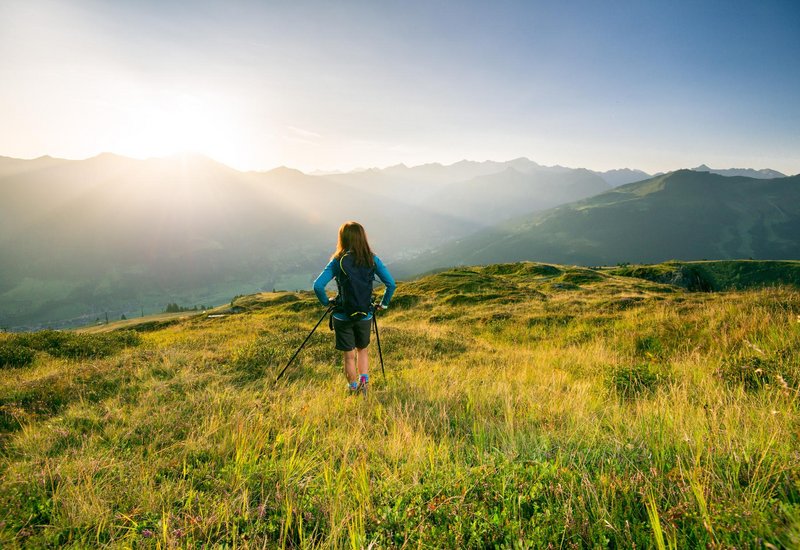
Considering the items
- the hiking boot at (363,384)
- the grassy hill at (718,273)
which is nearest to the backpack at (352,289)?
the hiking boot at (363,384)

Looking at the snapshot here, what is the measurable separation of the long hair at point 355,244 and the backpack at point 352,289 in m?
0.12

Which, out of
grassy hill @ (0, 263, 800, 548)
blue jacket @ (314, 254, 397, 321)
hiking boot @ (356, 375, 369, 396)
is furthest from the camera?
blue jacket @ (314, 254, 397, 321)

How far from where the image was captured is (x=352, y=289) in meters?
7.47

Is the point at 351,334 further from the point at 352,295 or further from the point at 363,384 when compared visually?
the point at 363,384

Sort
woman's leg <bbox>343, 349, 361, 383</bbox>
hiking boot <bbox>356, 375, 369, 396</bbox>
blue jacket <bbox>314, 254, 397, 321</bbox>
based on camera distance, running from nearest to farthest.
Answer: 1. hiking boot <bbox>356, 375, 369, 396</bbox>
2. woman's leg <bbox>343, 349, 361, 383</bbox>
3. blue jacket <bbox>314, 254, 397, 321</bbox>

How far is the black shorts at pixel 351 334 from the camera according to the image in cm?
754

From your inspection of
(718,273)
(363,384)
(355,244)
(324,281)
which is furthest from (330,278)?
(718,273)

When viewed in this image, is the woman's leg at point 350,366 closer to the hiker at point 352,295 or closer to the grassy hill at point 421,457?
the hiker at point 352,295

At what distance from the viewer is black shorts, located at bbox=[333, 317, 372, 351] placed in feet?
24.7

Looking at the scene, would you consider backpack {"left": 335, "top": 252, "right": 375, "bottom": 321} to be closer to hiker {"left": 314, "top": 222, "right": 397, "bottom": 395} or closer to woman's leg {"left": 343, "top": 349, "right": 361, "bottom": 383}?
hiker {"left": 314, "top": 222, "right": 397, "bottom": 395}

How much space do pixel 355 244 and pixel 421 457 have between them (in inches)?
193

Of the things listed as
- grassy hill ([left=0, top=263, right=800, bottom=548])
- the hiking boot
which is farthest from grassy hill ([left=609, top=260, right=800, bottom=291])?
the hiking boot

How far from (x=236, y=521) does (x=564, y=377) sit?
5.94 meters

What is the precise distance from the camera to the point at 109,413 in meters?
5.34
